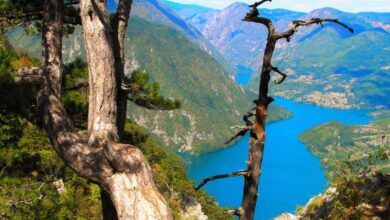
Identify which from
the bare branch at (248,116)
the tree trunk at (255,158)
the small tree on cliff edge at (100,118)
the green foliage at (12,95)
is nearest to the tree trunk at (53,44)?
the small tree on cliff edge at (100,118)

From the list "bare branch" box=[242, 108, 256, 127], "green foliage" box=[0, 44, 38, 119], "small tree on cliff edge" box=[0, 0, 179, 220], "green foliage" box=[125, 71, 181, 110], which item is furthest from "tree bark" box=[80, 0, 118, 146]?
"green foliage" box=[125, 71, 181, 110]

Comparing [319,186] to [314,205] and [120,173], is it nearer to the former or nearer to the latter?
[314,205]

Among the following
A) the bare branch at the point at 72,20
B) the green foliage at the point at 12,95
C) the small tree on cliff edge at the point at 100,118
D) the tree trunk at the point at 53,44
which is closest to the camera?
the small tree on cliff edge at the point at 100,118

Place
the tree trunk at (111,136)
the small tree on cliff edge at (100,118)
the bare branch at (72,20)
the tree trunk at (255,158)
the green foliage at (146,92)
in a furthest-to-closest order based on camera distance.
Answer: the green foliage at (146,92) < the bare branch at (72,20) < the tree trunk at (255,158) < the small tree on cliff edge at (100,118) < the tree trunk at (111,136)

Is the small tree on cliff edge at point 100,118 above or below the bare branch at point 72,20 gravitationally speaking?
below

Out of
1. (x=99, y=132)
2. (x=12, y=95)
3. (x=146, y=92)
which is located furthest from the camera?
(x=146, y=92)

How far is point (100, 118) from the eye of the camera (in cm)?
493

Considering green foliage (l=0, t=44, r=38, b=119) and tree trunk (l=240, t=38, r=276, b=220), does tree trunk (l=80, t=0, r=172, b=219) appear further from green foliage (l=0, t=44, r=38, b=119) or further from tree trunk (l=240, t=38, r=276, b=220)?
green foliage (l=0, t=44, r=38, b=119)

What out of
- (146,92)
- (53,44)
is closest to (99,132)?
(53,44)

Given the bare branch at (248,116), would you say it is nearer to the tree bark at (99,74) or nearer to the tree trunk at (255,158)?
the tree trunk at (255,158)

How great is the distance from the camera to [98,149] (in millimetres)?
4297

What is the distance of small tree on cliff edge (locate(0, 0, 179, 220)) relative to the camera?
3764mm

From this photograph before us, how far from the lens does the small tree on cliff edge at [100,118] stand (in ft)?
12.3

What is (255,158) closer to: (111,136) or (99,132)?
(111,136)
